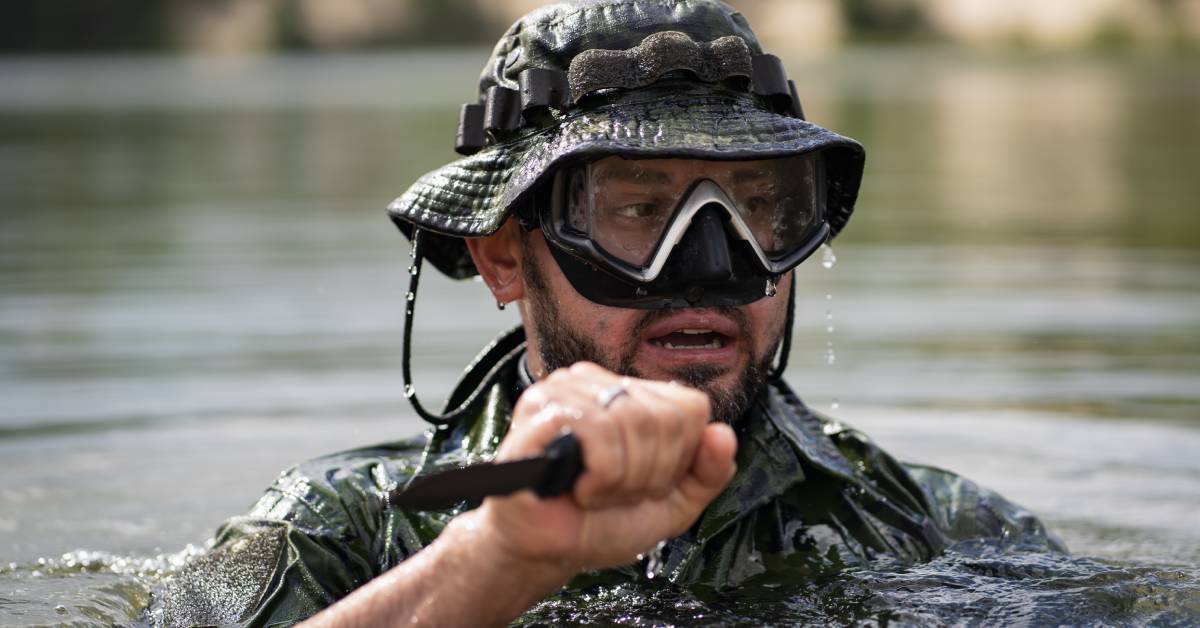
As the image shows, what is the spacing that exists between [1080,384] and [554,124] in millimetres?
3828

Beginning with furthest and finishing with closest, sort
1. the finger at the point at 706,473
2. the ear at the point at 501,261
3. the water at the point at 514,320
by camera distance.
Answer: the water at the point at 514,320
the ear at the point at 501,261
the finger at the point at 706,473

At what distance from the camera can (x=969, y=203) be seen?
13.2 meters

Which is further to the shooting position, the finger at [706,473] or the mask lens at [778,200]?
the mask lens at [778,200]

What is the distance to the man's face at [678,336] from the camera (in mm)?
3340

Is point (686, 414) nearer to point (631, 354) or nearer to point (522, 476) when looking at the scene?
point (522, 476)

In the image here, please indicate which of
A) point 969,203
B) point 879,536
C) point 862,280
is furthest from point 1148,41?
point 879,536

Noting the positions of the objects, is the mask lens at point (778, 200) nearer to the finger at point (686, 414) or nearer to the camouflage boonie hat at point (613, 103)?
the camouflage boonie hat at point (613, 103)

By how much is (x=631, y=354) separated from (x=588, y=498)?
42.1 inches

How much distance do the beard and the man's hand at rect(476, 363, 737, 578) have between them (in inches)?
35.5

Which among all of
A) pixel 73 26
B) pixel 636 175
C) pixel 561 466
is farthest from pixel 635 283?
pixel 73 26

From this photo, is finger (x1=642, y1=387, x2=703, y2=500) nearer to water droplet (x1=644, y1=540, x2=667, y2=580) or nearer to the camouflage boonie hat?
the camouflage boonie hat

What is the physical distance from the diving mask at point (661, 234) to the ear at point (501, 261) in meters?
0.26

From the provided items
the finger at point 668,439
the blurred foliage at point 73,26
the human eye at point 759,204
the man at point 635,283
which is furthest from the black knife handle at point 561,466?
the blurred foliage at point 73,26

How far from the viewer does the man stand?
3.27 m
